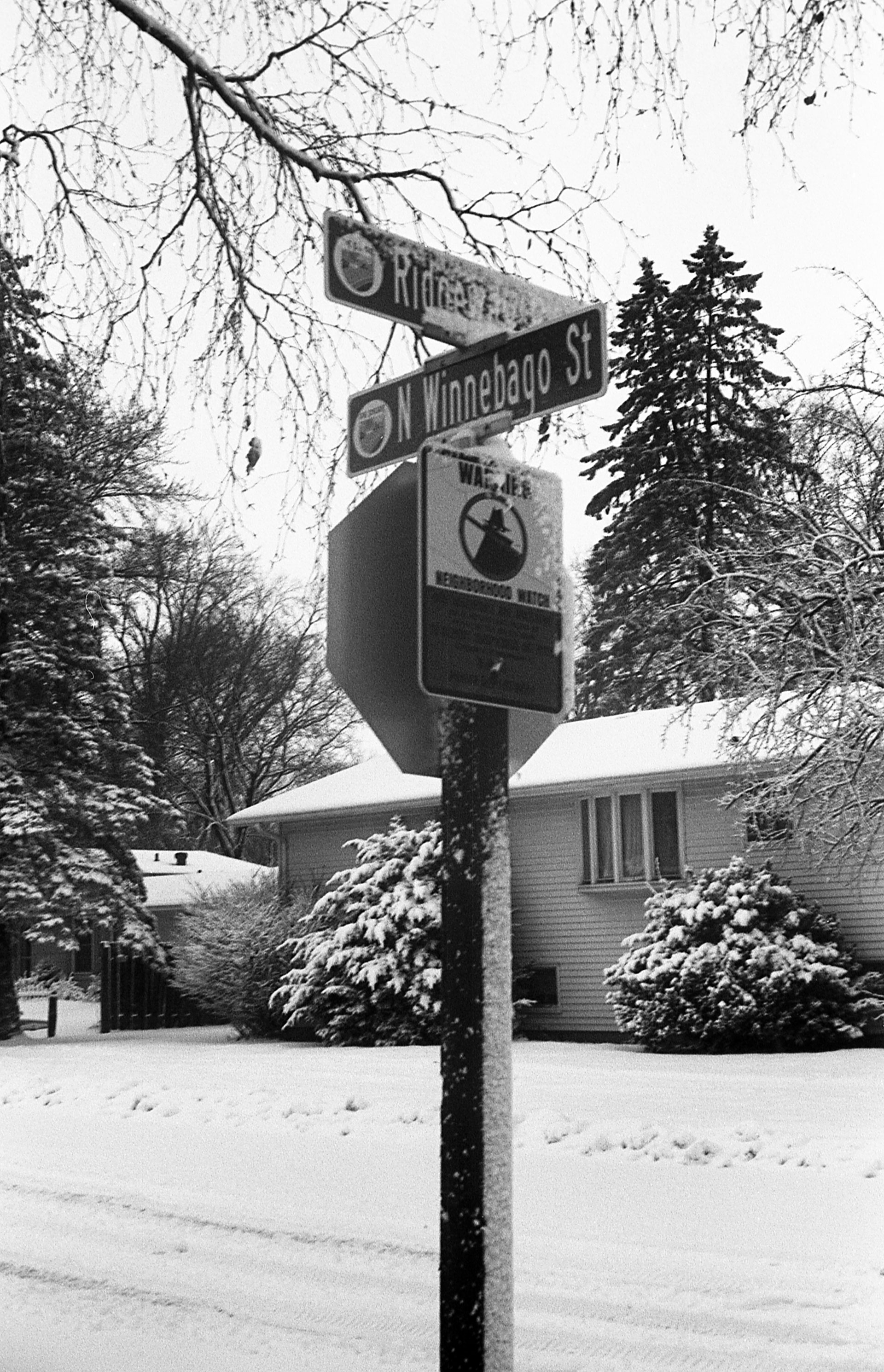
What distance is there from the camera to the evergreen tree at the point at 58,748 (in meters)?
25.7

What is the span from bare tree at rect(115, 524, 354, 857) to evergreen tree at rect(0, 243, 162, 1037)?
45.6 feet

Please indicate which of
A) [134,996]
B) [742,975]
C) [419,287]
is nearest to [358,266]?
[419,287]

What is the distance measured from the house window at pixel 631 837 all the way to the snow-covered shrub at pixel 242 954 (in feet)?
16.9

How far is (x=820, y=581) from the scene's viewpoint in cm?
1453

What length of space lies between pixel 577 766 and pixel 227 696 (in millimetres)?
27126

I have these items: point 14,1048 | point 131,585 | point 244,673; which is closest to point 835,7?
point 14,1048

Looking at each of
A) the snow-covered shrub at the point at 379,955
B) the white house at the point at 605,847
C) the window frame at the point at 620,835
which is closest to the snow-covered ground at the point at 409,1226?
the snow-covered shrub at the point at 379,955

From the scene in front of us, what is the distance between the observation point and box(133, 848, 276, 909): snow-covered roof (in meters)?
40.7

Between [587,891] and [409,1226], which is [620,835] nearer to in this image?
[587,891]

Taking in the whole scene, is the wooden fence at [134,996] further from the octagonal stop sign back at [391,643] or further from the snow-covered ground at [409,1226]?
the octagonal stop sign back at [391,643]

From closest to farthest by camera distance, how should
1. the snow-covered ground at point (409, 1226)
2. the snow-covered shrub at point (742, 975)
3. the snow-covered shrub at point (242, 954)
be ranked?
the snow-covered ground at point (409, 1226) < the snow-covered shrub at point (742, 975) < the snow-covered shrub at point (242, 954)

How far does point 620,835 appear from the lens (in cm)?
2380

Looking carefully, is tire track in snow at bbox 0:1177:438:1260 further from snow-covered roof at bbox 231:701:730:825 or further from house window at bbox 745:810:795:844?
snow-covered roof at bbox 231:701:730:825

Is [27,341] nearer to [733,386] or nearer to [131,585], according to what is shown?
[131,585]
